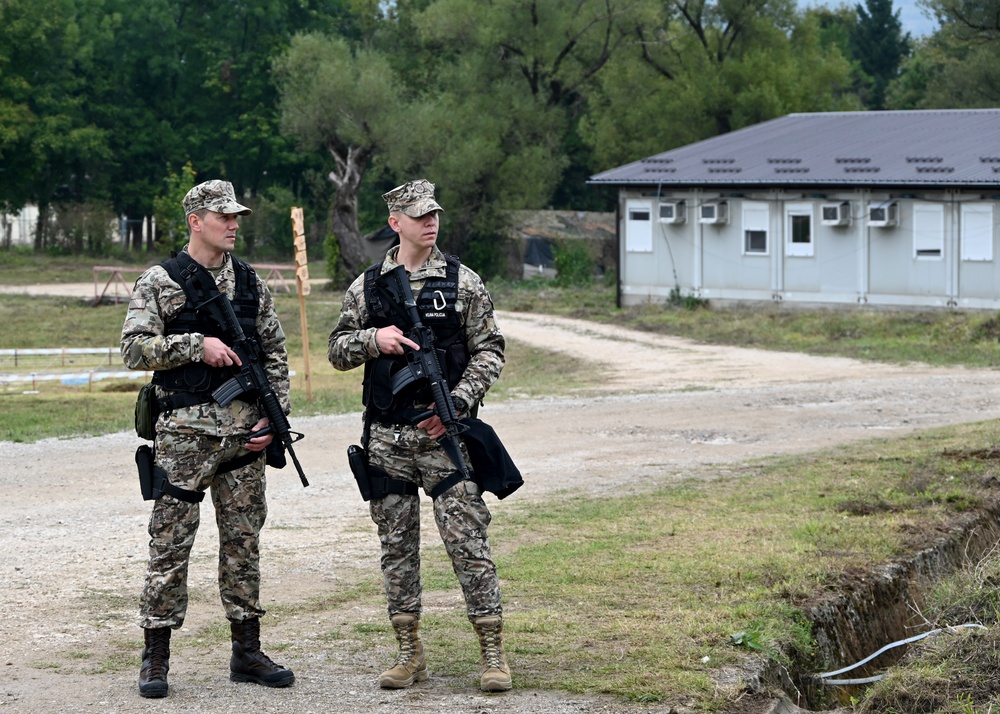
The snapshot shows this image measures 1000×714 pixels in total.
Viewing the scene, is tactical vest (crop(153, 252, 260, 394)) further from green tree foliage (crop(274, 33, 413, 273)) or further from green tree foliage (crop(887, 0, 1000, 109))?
green tree foliage (crop(887, 0, 1000, 109))

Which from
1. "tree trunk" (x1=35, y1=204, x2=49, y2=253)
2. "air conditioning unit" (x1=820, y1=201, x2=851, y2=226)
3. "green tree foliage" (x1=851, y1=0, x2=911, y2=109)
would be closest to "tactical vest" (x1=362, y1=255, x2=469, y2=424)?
"air conditioning unit" (x1=820, y1=201, x2=851, y2=226)

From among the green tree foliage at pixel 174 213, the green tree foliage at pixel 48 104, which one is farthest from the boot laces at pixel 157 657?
the green tree foliage at pixel 48 104

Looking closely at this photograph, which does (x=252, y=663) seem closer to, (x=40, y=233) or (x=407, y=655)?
(x=407, y=655)

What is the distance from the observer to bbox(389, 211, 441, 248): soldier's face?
5.50 m

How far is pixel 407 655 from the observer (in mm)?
5508

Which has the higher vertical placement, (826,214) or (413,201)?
(826,214)

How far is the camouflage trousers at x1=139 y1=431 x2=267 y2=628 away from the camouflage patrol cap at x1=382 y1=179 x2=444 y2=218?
1.17m

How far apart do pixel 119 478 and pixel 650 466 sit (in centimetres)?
454

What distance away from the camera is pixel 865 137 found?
29.2m

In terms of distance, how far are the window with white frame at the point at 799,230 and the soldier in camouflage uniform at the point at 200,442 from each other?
23.2 metres

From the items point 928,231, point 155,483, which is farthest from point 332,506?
point 928,231

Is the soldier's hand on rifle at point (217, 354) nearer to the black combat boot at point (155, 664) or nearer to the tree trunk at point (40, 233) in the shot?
the black combat boot at point (155, 664)

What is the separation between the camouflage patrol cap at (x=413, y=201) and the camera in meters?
5.46

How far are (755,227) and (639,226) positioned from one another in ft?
9.89
